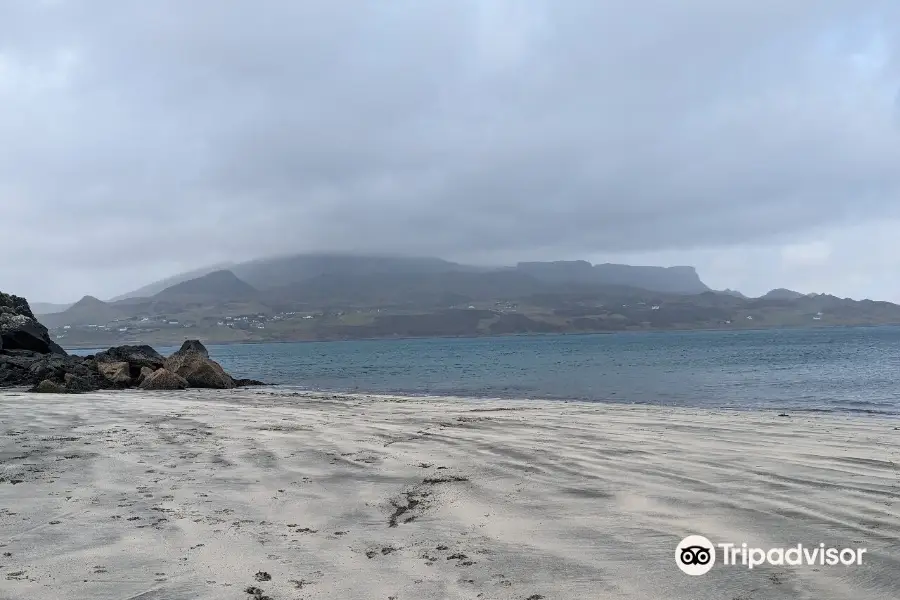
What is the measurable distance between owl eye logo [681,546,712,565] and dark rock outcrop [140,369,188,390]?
2805 centimetres

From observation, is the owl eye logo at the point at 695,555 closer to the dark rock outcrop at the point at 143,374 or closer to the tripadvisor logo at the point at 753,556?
the tripadvisor logo at the point at 753,556

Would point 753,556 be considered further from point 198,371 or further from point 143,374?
point 143,374

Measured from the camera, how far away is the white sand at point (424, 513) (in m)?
4.35

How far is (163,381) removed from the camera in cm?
2808

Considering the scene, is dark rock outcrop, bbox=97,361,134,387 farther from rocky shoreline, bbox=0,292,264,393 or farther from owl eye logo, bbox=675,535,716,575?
owl eye logo, bbox=675,535,716,575

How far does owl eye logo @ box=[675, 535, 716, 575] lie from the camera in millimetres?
4633

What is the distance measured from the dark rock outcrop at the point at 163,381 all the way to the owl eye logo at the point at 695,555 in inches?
1101

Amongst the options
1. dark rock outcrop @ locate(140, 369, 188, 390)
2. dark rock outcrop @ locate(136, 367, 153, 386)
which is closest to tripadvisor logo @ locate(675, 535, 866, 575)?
dark rock outcrop @ locate(140, 369, 188, 390)

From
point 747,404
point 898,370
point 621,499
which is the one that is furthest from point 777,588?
point 898,370

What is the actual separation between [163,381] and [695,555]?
28.5m

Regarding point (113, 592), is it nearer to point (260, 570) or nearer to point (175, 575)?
point (175, 575)

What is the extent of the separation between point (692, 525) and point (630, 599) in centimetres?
178

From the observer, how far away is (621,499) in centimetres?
641

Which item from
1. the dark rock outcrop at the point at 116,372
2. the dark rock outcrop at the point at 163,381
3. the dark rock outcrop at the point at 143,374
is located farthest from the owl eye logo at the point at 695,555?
the dark rock outcrop at the point at 116,372
